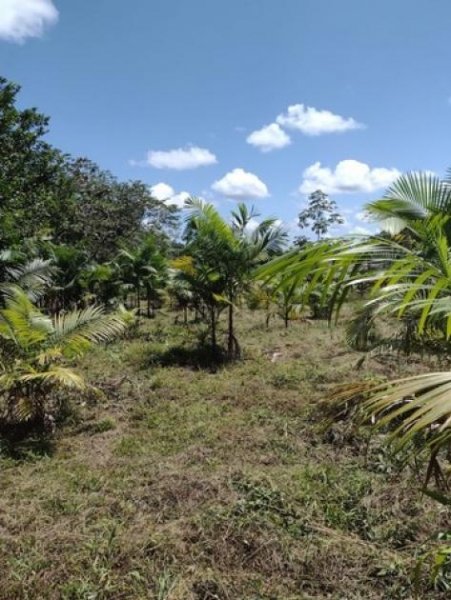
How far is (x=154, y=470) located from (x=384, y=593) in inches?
87.2

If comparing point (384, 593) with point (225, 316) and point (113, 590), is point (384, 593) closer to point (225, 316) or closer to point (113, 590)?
point (113, 590)

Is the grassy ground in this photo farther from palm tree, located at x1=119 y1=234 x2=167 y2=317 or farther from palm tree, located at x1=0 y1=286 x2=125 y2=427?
palm tree, located at x1=119 y1=234 x2=167 y2=317

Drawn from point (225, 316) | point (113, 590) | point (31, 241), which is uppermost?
point (31, 241)

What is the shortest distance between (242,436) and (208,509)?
61.7 inches

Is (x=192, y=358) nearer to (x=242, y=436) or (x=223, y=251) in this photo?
(x=223, y=251)

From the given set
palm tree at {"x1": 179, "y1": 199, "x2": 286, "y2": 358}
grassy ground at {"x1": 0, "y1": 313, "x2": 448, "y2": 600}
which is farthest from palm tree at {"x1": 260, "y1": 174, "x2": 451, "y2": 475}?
palm tree at {"x1": 179, "y1": 199, "x2": 286, "y2": 358}

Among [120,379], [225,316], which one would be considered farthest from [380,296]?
[225,316]

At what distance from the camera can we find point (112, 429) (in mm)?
5477

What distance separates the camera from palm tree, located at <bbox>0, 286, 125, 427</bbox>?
5066 mm

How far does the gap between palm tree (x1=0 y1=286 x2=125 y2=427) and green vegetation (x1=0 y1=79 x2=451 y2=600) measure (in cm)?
2

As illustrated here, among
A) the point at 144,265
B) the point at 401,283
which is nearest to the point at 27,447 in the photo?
the point at 401,283

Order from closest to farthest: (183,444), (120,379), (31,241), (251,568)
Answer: (251,568) → (183,444) → (120,379) → (31,241)

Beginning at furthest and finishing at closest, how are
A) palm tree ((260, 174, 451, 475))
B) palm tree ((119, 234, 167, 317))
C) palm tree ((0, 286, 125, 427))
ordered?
palm tree ((119, 234, 167, 317)) < palm tree ((0, 286, 125, 427)) < palm tree ((260, 174, 451, 475))

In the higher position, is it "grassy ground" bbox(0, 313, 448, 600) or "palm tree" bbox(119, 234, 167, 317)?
"palm tree" bbox(119, 234, 167, 317)
